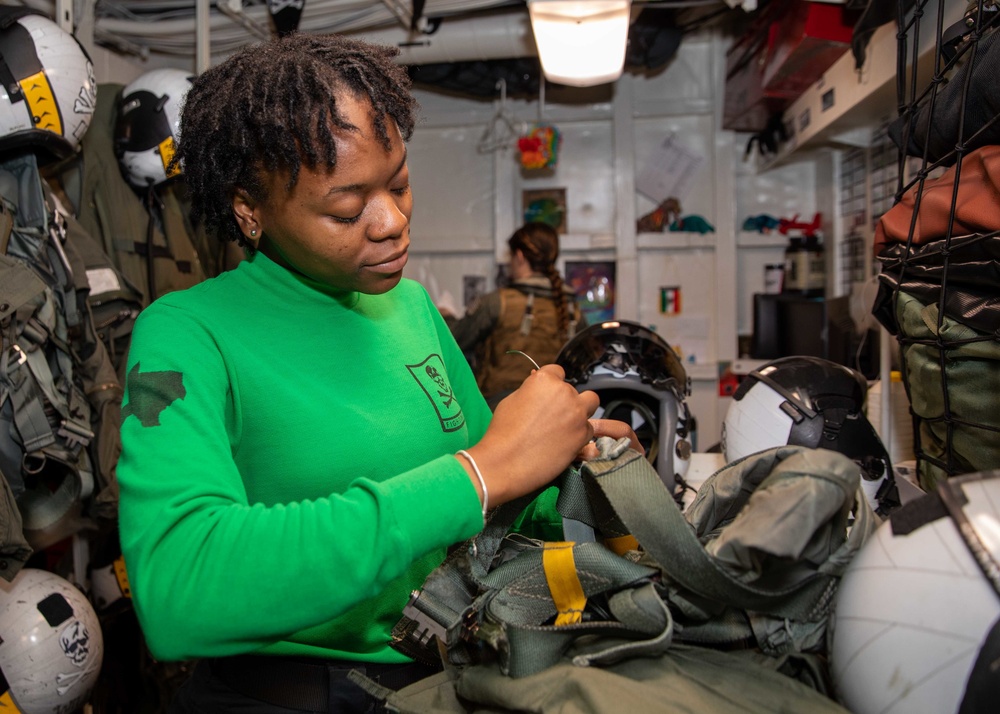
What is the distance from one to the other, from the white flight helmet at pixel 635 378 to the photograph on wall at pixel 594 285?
7.53 feet

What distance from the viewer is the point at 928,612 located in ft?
2.15

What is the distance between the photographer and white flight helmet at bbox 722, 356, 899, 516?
1.64 metres

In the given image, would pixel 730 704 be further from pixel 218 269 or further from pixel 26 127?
pixel 218 269

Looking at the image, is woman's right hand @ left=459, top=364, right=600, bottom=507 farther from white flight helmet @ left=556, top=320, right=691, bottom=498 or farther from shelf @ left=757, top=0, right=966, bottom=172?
shelf @ left=757, top=0, right=966, bottom=172

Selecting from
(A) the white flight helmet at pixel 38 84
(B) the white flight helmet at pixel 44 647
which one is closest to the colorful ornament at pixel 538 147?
(A) the white flight helmet at pixel 38 84

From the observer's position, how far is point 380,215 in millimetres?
922

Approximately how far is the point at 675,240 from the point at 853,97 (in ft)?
5.74

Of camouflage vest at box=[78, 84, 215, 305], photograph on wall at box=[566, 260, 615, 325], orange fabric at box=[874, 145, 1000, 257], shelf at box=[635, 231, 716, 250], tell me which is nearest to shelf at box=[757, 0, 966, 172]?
shelf at box=[635, 231, 716, 250]

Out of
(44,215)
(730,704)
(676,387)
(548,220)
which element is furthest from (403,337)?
(548,220)

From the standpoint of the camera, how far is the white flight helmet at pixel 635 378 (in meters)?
2.09

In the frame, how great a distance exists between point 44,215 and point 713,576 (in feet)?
7.63

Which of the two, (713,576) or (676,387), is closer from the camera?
(713,576)

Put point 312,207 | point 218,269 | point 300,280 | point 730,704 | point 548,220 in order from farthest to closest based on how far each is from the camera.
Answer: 1. point 548,220
2. point 218,269
3. point 300,280
4. point 312,207
5. point 730,704

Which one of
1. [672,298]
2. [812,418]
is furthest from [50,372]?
[672,298]
